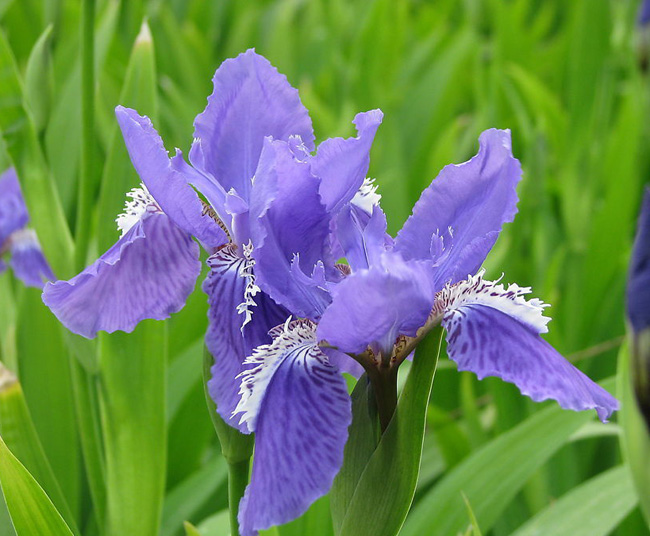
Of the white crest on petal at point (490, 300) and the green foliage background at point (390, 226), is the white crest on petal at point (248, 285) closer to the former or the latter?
the white crest on petal at point (490, 300)

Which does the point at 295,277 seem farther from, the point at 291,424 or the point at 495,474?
the point at 495,474

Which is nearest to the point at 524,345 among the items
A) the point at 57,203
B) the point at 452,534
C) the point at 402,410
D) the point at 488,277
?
the point at 402,410

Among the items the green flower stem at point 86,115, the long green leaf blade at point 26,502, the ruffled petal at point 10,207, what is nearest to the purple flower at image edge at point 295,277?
the long green leaf blade at point 26,502

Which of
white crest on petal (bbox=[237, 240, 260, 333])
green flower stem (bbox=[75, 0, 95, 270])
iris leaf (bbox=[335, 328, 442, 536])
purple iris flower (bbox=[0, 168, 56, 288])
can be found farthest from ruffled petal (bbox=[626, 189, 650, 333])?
purple iris flower (bbox=[0, 168, 56, 288])

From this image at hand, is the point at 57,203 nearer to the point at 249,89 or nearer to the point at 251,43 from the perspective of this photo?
the point at 249,89

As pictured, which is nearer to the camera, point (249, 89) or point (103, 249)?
point (249, 89)

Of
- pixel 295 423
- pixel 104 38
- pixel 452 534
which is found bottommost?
pixel 452 534
